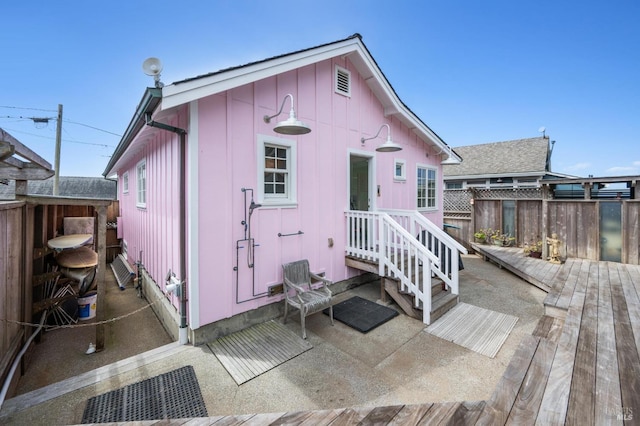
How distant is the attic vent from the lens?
526 cm

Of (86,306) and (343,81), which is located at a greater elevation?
(343,81)

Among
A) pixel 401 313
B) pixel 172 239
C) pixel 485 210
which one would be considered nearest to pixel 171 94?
pixel 172 239

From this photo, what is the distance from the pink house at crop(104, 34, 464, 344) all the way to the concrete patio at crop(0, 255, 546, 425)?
1.73 feet

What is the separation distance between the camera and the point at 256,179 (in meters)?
4.02

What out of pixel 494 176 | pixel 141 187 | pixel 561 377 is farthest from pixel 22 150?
pixel 494 176

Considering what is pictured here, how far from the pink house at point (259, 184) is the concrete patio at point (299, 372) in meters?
0.53

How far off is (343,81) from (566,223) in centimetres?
730

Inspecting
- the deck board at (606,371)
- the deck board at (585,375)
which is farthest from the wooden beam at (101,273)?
the deck board at (606,371)

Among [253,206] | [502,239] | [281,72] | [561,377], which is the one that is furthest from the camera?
[502,239]

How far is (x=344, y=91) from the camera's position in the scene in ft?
17.7

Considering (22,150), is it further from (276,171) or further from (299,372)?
(299,372)

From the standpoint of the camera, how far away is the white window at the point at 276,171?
410 cm

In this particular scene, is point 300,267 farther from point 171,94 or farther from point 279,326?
point 171,94

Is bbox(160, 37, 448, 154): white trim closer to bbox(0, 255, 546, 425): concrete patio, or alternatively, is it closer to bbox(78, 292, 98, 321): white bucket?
bbox(0, 255, 546, 425): concrete patio
